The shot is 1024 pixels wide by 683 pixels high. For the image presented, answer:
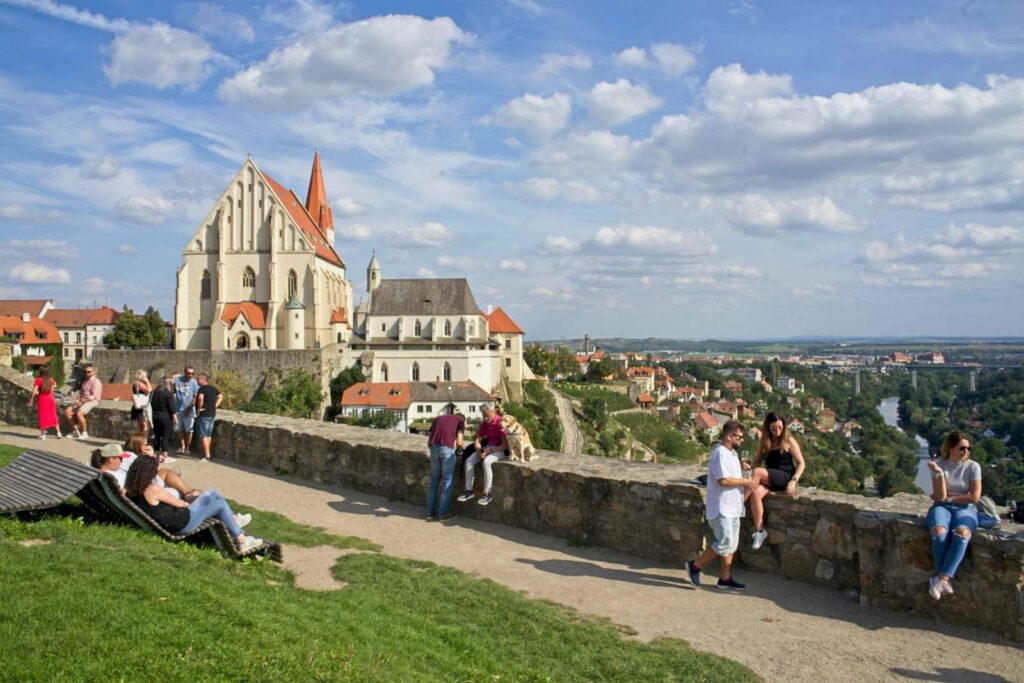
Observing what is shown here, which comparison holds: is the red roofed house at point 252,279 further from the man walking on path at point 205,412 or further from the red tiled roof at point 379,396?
the man walking on path at point 205,412

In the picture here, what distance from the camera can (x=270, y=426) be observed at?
42.7 ft

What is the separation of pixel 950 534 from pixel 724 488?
1823 millimetres

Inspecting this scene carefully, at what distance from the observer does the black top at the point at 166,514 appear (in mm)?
6859

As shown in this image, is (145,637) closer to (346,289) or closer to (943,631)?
(943,631)

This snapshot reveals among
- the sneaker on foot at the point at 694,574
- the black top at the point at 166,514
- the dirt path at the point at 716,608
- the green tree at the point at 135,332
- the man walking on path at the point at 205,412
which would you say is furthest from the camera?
the green tree at the point at 135,332

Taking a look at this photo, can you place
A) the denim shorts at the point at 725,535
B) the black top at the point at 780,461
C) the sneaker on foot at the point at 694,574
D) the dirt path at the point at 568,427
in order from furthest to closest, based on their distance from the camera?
the dirt path at the point at 568,427 < the black top at the point at 780,461 < the sneaker on foot at the point at 694,574 < the denim shorts at the point at 725,535

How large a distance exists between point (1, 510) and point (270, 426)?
6.78 m

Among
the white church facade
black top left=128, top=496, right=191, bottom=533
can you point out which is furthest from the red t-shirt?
the white church facade

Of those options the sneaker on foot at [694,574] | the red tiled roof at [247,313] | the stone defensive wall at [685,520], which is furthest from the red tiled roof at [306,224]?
the sneaker on foot at [694,574]

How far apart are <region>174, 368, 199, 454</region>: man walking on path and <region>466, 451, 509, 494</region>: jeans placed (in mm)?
6560

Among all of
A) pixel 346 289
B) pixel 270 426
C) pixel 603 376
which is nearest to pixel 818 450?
pixel 603 376

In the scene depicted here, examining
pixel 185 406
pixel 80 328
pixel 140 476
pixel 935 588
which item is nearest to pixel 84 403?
pixel 185 406

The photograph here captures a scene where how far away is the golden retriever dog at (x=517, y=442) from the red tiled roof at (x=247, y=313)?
56.5 m

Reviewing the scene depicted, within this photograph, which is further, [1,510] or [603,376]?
[603,376]
